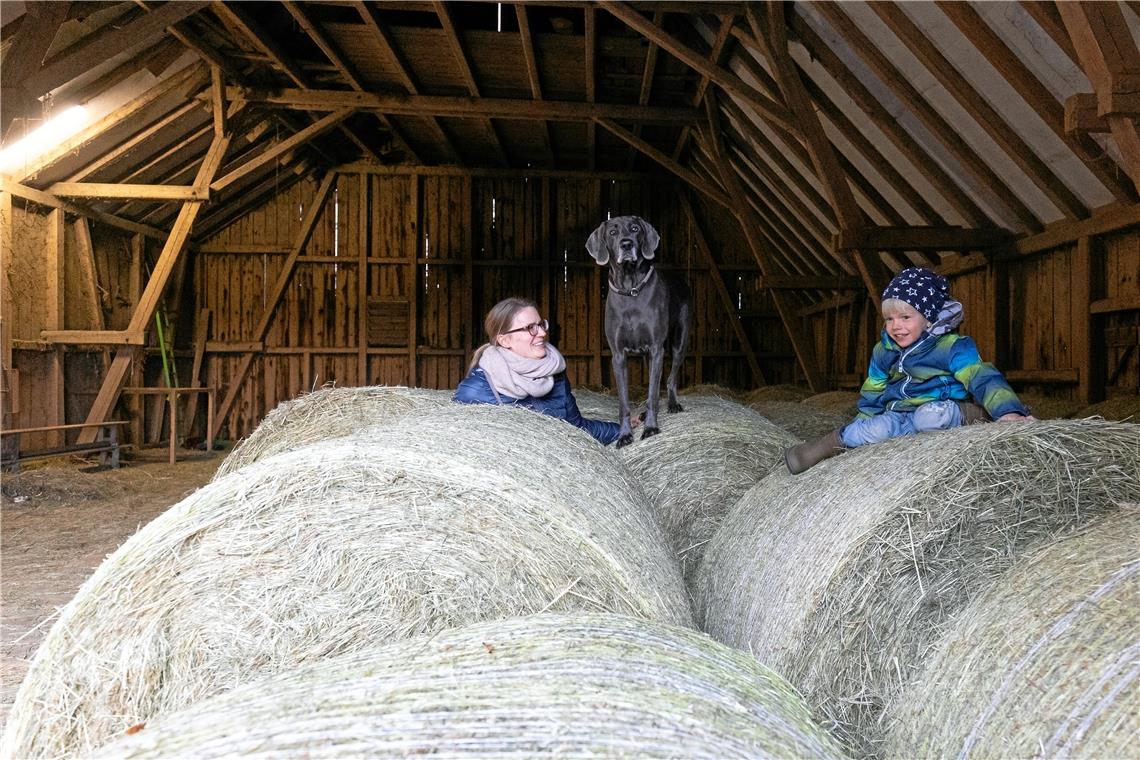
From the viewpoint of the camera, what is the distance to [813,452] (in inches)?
125

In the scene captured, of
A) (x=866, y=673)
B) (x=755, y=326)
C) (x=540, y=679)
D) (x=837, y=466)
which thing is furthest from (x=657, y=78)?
(x=540, y=679)

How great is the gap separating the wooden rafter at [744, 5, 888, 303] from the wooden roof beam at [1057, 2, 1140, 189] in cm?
311

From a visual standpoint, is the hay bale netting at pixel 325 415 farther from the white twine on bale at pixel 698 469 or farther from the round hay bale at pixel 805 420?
the round hay bale at pixel 805 420

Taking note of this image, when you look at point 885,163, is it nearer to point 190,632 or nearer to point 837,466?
point 837,466

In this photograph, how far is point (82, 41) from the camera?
7.42 metres

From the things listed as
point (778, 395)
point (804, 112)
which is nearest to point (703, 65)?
point (804, 112)

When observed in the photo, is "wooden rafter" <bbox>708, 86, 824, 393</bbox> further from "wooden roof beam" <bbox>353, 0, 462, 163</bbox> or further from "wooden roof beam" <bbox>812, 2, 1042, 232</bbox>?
"wooden roof beam" <bbox>353, 0, 462, 163</bbox>

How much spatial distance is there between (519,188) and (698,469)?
10988mm

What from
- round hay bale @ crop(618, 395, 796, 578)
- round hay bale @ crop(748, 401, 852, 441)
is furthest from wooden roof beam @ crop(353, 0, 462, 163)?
round hay bale @ crop(618, 395, 796, 578)

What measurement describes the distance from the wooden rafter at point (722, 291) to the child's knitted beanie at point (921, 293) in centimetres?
1050

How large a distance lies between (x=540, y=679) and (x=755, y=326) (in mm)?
13328

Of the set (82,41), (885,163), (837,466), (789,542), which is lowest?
(789,542)

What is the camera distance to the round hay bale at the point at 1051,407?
18.2 ft

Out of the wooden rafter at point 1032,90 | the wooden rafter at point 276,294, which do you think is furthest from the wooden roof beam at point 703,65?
the wooden rafter at point 276,294
